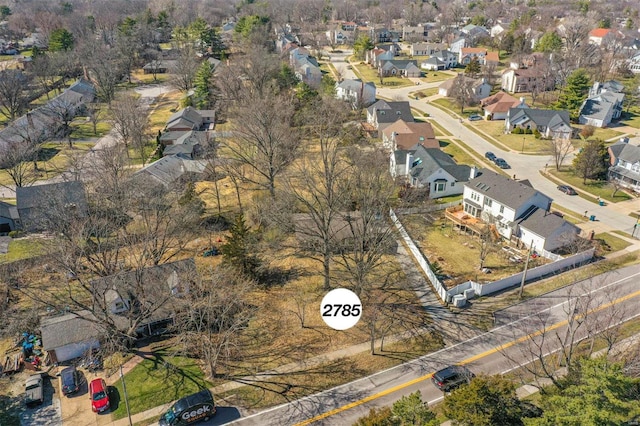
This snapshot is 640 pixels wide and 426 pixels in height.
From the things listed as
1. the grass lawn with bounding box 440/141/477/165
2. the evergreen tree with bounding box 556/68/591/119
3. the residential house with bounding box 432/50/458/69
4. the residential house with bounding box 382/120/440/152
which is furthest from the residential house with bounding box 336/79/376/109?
the residential house with bounding box 432/50/458/69

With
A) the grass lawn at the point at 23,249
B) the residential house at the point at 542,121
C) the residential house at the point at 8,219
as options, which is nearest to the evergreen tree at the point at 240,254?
the grass lawn at the point at 23,249

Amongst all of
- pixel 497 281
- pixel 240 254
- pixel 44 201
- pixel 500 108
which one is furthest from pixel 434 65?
pixel 44 201

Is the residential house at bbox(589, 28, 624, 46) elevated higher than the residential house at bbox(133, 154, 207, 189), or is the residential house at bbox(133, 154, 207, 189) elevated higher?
the residential house at bbox(589, 28, 624, 46)

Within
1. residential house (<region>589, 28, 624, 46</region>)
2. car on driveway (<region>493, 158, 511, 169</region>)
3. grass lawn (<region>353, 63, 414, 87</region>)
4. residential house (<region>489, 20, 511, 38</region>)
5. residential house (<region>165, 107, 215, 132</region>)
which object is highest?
residential house (<region>489, 20, 511, 38</region>)

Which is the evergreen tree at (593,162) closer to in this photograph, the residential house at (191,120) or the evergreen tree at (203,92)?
the residential house at (191,120)

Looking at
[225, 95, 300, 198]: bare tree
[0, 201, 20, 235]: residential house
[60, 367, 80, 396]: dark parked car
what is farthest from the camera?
[225, 95, 300, 198]: bare tree

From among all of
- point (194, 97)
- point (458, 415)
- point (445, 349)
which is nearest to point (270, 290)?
point (445, 349)

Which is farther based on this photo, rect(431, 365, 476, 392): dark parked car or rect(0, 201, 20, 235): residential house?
rect(0, 201, 20, 235): residential house

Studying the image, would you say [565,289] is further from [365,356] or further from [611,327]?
[365,356]

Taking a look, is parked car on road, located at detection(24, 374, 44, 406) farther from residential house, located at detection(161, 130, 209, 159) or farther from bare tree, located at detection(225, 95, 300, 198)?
residential house, located at detection(161, 130, 209, 159)
